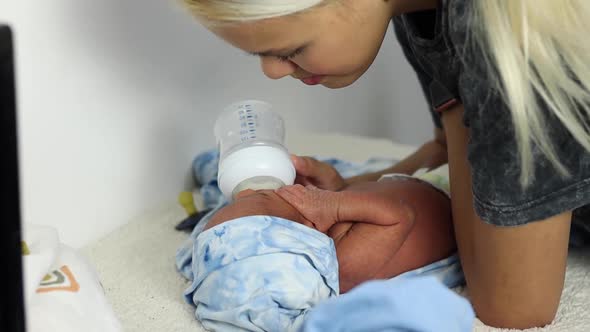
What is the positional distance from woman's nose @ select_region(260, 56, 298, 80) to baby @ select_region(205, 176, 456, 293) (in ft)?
0.47

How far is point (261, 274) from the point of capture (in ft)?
2.74

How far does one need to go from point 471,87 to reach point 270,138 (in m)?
0.33

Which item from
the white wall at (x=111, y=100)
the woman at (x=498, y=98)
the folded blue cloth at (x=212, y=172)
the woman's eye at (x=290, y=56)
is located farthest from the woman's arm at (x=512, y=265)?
the white wall at (x=111, y=100)

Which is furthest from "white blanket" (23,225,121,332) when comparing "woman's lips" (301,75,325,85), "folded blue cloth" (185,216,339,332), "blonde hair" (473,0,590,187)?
"blonde hair" (473,0,590,187)

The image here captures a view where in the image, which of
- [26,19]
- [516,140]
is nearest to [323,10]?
[516,140]

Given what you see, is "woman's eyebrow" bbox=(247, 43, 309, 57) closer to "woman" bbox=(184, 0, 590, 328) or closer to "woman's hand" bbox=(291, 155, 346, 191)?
"woman" bbox=(184, 0, 590, 328)

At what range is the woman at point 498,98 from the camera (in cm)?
78

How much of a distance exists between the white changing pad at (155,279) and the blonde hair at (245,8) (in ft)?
1.14

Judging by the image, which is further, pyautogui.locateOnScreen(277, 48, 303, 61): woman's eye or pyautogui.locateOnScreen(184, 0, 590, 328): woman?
pyautogui.locateOnScreen(277, 48, 303, 61): woman's eye

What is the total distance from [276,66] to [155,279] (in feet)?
Result: 1.06

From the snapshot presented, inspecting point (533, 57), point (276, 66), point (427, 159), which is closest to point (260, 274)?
point (276, 66)

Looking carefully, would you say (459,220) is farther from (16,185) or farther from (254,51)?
(16,185)

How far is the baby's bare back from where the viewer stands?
930 millimetres

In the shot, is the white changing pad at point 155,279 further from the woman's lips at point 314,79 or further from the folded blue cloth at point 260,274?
the woman's lips at point 314,79
